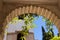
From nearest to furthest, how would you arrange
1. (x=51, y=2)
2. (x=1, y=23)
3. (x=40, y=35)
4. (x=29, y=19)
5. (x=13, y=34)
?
(x=1, y=23) < (x=51, y=2) < (x=29, y=19) < (x=40, y=35) < (x=13, y=34)

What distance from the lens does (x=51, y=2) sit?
3678mm

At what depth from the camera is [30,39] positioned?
1121 cm

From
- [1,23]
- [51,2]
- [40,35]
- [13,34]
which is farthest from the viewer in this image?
[13,34]

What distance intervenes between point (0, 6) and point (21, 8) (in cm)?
44

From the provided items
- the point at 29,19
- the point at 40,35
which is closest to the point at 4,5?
the point at 29,19

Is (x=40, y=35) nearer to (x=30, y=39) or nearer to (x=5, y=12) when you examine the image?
(x=30, y=39)

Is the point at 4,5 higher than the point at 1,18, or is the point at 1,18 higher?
the point at 4,5

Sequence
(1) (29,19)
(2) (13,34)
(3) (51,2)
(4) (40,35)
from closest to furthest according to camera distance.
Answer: (3) (51,2) < (1) (29,19) < (4) (40,35) < (2) (13,34)

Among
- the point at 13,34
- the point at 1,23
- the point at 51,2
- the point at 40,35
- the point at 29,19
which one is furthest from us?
the point at 13,34

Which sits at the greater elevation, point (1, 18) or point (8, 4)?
point (8, 4)

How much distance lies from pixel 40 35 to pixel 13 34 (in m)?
1.89

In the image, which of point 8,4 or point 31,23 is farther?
point 31,23

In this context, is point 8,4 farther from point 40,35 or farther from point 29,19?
point 40,35

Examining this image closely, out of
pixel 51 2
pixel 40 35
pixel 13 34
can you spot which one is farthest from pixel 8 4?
pixel 13 34
